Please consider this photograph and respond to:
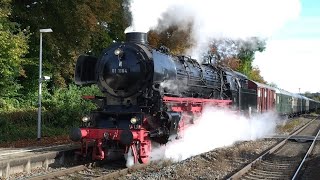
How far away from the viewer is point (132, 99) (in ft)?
35.2

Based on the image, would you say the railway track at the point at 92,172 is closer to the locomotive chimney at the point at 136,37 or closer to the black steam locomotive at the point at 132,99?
the black steam locomotive at the point at 132,99

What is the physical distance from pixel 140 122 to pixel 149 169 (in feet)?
3.77

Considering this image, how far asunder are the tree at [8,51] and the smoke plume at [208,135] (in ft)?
26.1

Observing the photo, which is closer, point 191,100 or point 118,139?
point 118,139

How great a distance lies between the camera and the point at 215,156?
37.9 feet

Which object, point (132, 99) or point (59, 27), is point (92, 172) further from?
point (59, 27)

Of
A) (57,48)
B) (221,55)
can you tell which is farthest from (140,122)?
(221,55)

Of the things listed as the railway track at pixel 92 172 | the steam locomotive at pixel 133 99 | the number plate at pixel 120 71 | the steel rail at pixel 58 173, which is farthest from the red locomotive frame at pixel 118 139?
the number plate at pixel 120 71

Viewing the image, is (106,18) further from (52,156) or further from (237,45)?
(237,45)

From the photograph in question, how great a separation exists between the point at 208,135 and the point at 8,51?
8.41 m

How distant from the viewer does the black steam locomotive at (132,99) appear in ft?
33.0

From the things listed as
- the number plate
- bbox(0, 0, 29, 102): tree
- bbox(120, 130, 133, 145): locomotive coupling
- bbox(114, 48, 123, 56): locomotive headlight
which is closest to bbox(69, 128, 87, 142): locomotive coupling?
bbox(120, 130, 133, 145): locomotive coupling

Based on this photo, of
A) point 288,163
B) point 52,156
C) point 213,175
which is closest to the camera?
point 213,175

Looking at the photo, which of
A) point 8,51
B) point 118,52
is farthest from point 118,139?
point 8,51
